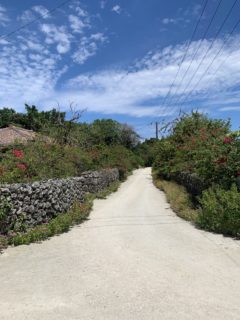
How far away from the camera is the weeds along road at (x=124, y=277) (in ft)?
17.4

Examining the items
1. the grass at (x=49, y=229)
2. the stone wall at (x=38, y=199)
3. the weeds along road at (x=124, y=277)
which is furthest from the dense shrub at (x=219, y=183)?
the stone wall at (x=38, y=199)

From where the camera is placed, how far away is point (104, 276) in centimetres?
691

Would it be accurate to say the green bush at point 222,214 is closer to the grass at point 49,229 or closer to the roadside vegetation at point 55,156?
the grass at point 49,229

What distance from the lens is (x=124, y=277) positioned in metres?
6.79

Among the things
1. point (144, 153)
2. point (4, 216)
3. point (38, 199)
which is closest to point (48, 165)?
point (38, 199)

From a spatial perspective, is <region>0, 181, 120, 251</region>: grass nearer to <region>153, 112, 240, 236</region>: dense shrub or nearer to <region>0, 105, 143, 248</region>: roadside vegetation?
<region>0, 105, 143, 248</region>: roadside vegetation

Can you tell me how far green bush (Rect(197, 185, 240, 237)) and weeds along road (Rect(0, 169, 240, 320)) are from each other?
1.23 feet

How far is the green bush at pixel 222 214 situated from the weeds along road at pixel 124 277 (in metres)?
0.37

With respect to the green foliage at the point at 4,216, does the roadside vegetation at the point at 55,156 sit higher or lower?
higher

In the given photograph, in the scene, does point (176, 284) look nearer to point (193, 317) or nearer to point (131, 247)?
point (193, 317)

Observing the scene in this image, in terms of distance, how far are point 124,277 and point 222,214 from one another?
15.2 ft

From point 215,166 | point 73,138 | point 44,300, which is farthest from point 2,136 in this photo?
point 44,300

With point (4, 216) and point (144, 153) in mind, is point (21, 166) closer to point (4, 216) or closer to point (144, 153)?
point (4, 216)

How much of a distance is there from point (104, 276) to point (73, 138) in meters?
21.2
